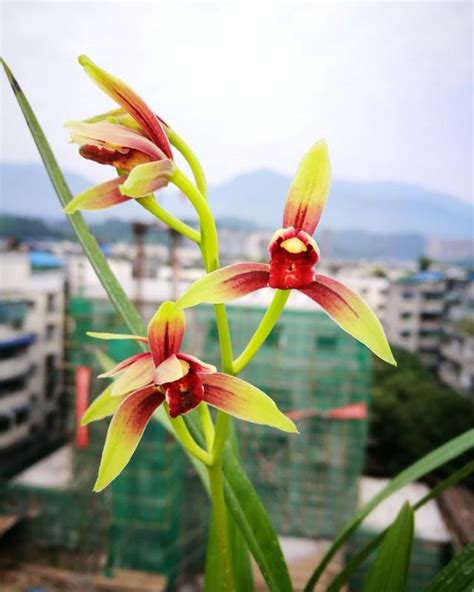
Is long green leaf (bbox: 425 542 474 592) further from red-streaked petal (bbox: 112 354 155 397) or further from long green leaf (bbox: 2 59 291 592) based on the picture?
red-streaked petal (bbox: 112 354 155 397)

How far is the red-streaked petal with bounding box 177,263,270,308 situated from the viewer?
0.29 meters

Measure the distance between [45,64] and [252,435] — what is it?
186 inches

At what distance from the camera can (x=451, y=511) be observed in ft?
17.6

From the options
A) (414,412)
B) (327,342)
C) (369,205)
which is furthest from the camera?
(369,205)

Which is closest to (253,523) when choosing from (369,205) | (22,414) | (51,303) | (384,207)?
(51,303)

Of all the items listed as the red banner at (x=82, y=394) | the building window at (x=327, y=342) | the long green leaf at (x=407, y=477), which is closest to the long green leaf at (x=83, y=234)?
the long green leaf at (x=407, y=477)

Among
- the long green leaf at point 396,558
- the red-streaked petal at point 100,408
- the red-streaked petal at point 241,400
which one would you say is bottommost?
the long green leaf at point 396,558

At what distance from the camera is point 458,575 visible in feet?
1.16

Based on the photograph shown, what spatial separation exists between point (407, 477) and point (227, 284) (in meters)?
0.25

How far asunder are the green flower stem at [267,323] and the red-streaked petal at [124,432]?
6 cm

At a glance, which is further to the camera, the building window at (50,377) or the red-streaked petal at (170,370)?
the building window at (50,377)

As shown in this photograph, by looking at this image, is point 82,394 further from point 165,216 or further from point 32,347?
point 165,216

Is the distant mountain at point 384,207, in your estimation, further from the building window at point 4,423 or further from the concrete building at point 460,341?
the building window at point 4,423

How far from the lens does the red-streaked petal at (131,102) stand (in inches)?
12.0
